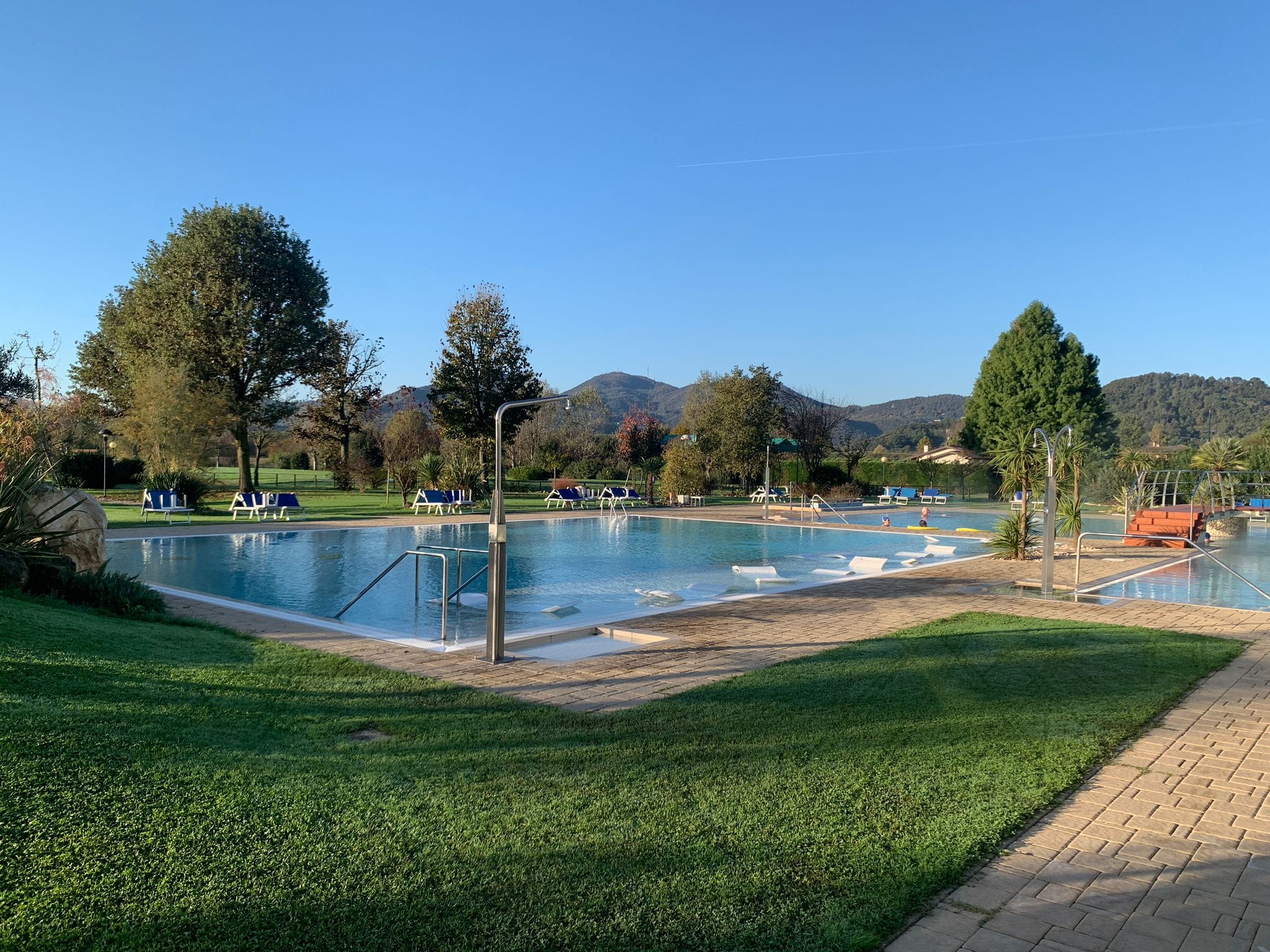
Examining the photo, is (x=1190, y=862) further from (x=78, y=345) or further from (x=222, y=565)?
(x=78, y=345)

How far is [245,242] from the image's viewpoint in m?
29.1

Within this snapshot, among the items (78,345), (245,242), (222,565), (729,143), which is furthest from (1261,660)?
(78,345)

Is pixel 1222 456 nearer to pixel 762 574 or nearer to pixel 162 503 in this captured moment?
pixel 762 574

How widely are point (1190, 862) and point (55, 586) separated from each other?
26.0 feet

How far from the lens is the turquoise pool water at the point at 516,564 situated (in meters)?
8.91

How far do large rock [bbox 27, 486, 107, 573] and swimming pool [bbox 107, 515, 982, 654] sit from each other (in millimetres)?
1254

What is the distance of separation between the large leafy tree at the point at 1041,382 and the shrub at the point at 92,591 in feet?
Answer: 140

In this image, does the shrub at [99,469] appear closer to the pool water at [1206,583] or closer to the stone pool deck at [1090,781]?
the stone pool deck at [1090,781]

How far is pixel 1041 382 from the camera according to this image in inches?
1740

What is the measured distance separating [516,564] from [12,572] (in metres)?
7.45

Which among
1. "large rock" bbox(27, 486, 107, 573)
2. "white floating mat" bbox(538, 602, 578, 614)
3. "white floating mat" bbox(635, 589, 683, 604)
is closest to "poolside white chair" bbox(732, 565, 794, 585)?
"white floating mat" bbox(635, 589, 683, 604)

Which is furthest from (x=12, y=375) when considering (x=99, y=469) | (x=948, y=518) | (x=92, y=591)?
(x=948, y=518)

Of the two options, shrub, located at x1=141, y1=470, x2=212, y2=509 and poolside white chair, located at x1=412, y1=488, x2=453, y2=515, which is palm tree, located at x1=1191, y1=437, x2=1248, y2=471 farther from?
shrub, located at x1=141, y1=470, x2=212, y2=509

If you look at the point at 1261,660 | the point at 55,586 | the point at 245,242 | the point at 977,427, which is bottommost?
the point at 1261,660
